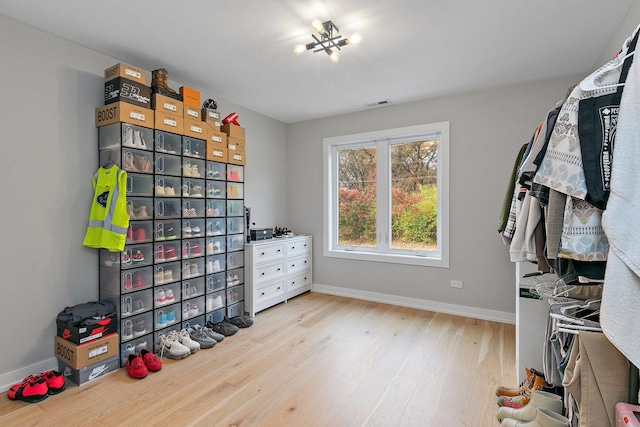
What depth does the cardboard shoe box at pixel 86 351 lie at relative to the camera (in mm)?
2295

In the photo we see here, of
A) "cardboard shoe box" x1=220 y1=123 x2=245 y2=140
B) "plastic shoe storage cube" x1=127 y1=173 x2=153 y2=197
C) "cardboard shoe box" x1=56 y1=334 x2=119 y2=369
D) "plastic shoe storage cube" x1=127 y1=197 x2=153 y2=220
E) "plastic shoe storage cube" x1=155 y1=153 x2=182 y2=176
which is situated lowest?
"cardboard shoe box" x1=56 y1=334 x2=119 y2=369

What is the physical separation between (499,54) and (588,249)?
2.40 meters

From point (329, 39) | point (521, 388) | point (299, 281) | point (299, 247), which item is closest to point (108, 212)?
point (329, 39)

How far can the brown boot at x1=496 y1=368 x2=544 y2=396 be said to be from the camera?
2044 millimetres

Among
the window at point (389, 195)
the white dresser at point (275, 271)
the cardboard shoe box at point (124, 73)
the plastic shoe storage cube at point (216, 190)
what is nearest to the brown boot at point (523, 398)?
the window at point (389, 195)

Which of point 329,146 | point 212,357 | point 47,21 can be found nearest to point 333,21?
point 47,21

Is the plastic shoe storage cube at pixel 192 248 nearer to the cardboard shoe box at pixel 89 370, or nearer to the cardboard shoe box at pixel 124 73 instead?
the cardboard shoe box at pixel 89 370

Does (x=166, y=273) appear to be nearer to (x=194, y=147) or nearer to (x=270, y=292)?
(x=194, y=147)

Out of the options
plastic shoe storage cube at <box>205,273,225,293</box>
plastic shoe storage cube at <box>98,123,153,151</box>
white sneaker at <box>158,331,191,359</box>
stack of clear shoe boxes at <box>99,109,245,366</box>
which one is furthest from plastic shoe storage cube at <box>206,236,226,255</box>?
plastic shoe storage cube at <box>98,123,153,151</box>

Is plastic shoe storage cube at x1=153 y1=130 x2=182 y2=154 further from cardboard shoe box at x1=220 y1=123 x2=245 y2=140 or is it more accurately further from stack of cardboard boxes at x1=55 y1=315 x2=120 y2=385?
stack of cardboard boxes at x1=55 y1=315 x2=120 y2=385

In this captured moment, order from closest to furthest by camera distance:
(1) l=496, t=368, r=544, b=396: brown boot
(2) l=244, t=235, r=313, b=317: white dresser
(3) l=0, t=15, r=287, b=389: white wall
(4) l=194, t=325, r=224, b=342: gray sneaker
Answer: (1) l=496, t=368, r=544, b=396: brown boot → (3) l=0, t=15, r=287, b=389: white wall → (4) l=194, t=325, r=224, b=342: gray sneaker → (2) l=244, t=235, r=313, b=317: white dresser

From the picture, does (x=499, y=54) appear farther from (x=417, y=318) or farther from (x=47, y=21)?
(x=47, y=21)

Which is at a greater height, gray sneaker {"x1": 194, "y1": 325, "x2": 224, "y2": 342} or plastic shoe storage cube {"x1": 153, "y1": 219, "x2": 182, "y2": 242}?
→ plastic shoe storage cube {"x1": 153, "y1": 219, "x2": 182, "y2": 242}

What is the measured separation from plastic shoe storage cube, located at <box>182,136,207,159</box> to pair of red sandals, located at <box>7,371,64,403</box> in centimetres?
203
